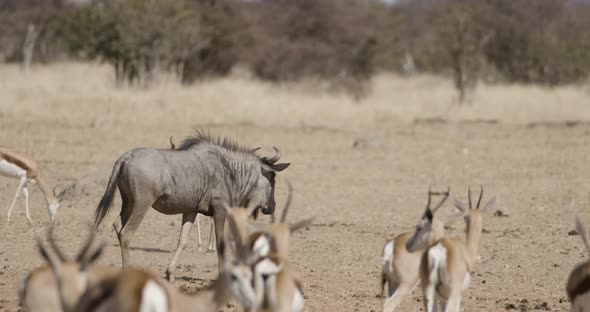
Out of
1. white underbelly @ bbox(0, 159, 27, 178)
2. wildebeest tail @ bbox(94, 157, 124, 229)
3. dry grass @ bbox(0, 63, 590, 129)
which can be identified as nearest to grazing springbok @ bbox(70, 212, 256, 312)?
wildebeest tail @ bbox(94, 157, 124, 229)

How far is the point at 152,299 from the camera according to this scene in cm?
567

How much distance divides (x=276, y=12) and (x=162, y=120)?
74.9 feet

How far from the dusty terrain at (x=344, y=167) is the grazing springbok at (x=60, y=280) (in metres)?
2.07

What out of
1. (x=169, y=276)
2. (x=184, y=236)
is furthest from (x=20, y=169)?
(x=169, y=276)

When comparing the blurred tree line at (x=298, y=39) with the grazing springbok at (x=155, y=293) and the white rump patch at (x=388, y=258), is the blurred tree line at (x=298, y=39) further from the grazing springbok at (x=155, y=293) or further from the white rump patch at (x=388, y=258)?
the grazing springbok at (x=155, y=293)

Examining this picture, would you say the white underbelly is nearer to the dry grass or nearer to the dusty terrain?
the dusty terrain

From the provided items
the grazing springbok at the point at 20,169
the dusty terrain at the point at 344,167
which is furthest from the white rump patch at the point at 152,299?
the grazing springbok at the point at 20,169

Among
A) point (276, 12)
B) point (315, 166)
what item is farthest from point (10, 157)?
point (276, 12)

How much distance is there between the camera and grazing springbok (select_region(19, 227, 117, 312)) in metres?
5.94

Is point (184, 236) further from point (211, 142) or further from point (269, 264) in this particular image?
point (269, 264)

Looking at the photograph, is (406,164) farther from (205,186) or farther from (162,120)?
(205,186)

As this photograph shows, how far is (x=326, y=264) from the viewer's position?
11.0 m

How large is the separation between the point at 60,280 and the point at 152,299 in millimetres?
664

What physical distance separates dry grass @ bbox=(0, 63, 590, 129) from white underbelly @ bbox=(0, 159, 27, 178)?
9.21 meters
